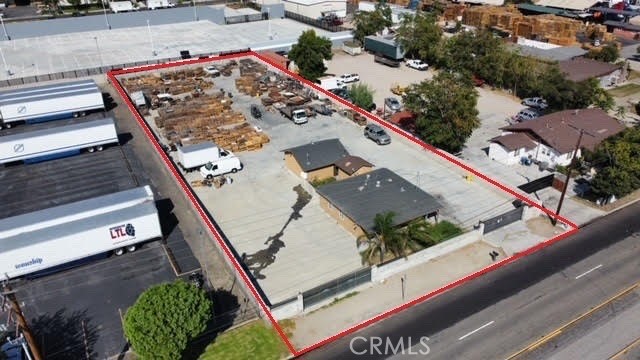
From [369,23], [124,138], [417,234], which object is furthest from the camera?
[369,23]

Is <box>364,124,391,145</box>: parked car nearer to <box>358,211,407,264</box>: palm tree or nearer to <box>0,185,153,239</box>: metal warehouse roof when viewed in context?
<box>358,211,407,264</box>: palm tree

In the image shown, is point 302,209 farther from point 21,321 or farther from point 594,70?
point 594,70

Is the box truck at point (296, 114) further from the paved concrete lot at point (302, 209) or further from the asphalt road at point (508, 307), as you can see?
the asphalt road at point (508, 307)

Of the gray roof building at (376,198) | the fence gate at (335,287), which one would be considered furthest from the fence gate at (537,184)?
the fence gate at (335,287)

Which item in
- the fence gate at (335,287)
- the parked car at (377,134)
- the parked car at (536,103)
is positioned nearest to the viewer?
the fence gate at (335,287)

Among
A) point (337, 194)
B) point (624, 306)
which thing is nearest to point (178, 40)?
point (337, 194)

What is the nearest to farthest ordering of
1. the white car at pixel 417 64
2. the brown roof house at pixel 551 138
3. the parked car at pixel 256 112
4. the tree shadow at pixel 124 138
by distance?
the brown roof house at pixel 551 138
the tree shadow at pixel 124 138
the parked car at pixel 256 112
the white car at pixel 417 64

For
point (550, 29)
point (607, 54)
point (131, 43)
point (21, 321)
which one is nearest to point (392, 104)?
point (607, 54)
